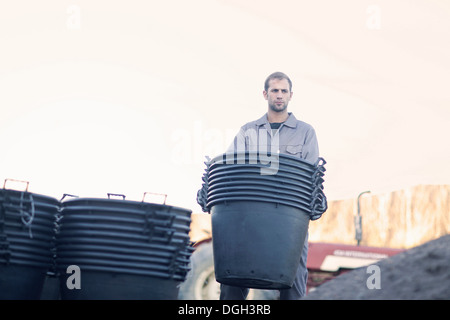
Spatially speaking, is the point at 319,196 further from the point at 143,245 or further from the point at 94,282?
the point at 94,282

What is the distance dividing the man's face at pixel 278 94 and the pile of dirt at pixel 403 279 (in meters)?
2.01

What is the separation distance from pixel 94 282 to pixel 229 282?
972mm

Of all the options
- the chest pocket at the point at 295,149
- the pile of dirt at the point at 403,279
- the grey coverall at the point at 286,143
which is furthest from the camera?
the chest pocket at the point at 295,149

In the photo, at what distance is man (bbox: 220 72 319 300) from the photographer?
16.0ft

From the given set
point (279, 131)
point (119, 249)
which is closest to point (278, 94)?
point (279, 131)

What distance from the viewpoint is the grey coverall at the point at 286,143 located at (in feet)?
15.2

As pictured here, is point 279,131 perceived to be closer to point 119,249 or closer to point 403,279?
point 119,249

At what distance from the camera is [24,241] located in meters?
3.68

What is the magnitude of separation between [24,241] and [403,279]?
2.21 metres

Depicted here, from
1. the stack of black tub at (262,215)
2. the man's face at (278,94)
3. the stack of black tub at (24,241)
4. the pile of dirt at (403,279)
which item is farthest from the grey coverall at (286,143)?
the stack of black tub at (24,241)

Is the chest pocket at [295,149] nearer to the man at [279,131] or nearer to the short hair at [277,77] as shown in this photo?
the man at [279,131]
